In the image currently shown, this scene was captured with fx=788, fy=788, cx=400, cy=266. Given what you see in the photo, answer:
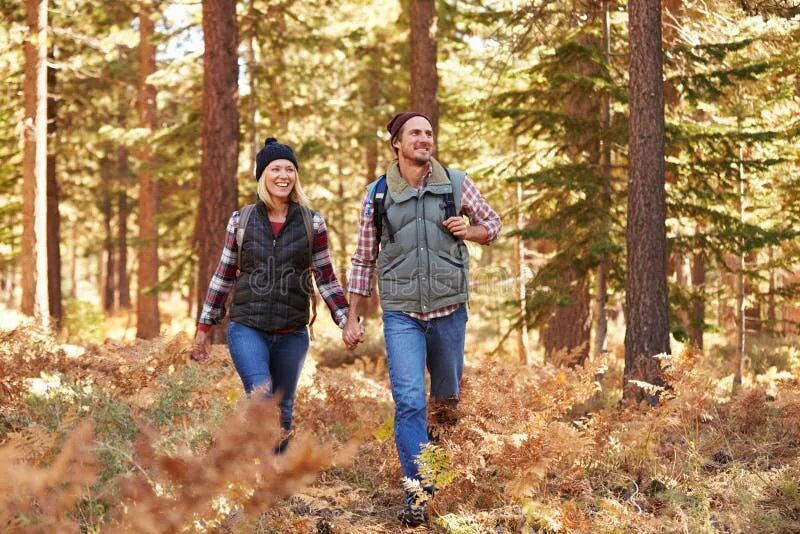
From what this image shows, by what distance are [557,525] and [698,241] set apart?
736 cm

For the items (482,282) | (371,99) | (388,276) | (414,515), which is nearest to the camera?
(414,515)

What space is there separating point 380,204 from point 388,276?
52 centimetres

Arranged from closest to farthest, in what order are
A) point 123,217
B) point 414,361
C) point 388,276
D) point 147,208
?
point 414,361 → point 388,276 → point 147,208 → point 123,217

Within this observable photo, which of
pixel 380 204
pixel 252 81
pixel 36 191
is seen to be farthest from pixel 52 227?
pixel 380 204

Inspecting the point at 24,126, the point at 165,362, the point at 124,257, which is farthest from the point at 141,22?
the point at 165,362

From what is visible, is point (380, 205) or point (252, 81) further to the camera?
point (252, 81)

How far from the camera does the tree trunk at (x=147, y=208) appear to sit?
19.8 m

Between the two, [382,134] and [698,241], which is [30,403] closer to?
[698,241]

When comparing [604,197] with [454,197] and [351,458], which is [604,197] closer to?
[454,197]

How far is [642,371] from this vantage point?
811 centimetres

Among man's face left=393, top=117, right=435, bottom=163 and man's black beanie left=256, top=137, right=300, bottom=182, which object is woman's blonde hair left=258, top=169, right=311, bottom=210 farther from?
man's face left=393, top=117, right=435, bottom=163

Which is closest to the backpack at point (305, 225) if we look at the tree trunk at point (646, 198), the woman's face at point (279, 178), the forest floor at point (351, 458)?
the woman's face at point (279, 178)

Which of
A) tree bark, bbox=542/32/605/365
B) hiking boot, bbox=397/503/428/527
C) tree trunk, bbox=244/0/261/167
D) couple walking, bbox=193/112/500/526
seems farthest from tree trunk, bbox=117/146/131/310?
hiking boot, bbox=397/503/428/527

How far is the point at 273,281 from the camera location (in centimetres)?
567
